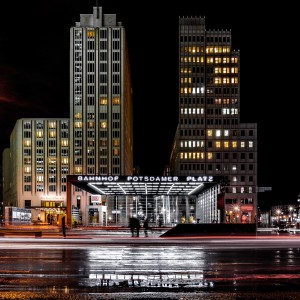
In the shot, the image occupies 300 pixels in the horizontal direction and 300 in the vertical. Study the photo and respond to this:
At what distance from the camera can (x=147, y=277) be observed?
562 inches

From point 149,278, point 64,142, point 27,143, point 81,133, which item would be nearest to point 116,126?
point 81,133

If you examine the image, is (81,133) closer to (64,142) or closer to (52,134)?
(64,142)

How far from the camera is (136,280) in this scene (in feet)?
44.8

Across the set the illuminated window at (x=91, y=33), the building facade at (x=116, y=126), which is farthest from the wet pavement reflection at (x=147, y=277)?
the illuminated window at (x=91, y=33)

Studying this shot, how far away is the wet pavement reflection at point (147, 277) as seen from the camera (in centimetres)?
1166

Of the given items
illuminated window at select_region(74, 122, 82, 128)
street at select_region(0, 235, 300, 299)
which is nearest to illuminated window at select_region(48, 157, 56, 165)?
illuminated window at select_region(74, 122, 82, 128)

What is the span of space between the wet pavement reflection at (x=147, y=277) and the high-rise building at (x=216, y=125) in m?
132

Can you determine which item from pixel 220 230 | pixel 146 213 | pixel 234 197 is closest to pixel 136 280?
pixel 220 230

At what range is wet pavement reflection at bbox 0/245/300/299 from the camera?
11656mm

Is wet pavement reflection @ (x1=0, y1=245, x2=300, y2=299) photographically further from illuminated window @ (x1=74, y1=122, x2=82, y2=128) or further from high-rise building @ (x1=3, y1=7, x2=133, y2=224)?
illuminated window @ (x1=74, y1=122, x2=82, y2=128)

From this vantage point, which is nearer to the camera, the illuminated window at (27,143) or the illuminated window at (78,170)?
the illuminated window at (78,170)

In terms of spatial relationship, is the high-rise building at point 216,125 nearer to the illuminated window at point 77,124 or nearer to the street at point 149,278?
the illuminated window at point 77,124

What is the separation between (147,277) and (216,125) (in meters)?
139

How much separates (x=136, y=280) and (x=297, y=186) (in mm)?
140636
